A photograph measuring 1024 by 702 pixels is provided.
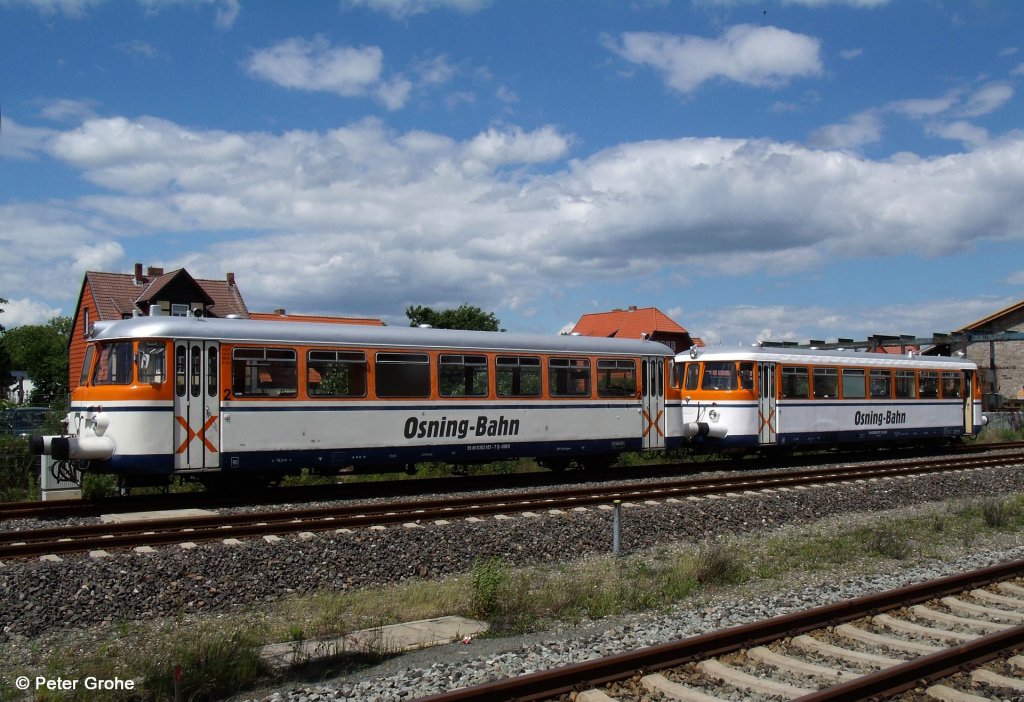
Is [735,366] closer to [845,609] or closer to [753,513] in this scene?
[753,513]

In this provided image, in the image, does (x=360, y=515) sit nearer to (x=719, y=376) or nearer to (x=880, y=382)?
(x=719, y=376)

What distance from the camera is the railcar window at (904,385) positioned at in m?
25.1

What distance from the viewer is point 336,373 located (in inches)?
593

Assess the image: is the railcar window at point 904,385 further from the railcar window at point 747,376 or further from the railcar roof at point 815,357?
the railcar window at point 747,376

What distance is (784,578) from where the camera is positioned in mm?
10211

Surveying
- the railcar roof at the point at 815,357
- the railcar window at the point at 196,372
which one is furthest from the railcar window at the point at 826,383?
the railcar window at the point at 196,372

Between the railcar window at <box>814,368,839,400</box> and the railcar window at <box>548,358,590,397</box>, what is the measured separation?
7.62m

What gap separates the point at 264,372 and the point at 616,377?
7.60m

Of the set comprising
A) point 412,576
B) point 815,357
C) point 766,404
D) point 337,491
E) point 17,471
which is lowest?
point 412,576

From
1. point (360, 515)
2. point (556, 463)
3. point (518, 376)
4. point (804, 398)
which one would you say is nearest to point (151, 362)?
point (360, 515)

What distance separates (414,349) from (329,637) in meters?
8.48

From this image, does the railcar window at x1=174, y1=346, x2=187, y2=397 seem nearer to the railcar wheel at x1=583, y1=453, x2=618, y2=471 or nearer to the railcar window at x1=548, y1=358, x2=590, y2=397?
the railcar window at x1=548, y1=358, x2=590, y2=397

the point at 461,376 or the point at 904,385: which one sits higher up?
the point at 461,376

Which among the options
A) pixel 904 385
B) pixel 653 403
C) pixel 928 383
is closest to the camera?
pixel 653 403
